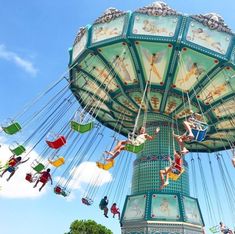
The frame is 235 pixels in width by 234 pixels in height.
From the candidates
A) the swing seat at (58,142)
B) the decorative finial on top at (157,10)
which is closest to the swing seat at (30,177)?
the swing seat at (58,142)

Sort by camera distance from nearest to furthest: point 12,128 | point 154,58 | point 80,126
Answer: point 80,126
point 12,128
point 154,58

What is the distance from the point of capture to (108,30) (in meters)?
11.7

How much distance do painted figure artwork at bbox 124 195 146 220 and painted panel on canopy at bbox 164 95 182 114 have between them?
12.2 feet

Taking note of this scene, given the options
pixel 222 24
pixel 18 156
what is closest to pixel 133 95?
pixel 222 24

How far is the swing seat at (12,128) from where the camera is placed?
9.72 metres

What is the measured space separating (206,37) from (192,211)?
652cm

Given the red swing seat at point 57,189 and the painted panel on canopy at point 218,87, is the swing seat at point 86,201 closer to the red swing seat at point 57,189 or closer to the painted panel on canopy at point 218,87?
the red swing seat at point 57,189

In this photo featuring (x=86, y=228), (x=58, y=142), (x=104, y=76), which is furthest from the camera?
(x=86, y=228)

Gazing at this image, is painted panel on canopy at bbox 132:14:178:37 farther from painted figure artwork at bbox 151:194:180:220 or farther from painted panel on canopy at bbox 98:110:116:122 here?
painted figure artwork at bbox 151:194:180:220

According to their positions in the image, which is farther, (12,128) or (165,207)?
(165,207)

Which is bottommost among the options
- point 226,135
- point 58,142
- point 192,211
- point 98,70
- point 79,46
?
point 58,142

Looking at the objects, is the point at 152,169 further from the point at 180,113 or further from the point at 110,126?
the point at 110,126

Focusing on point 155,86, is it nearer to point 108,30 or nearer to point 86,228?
point 108,30

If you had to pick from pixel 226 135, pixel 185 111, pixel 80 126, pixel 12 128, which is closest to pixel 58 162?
pixel 12 128
